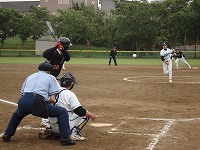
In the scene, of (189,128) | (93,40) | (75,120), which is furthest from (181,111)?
(93,40)

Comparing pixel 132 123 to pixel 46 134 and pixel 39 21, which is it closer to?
pixel 46 134

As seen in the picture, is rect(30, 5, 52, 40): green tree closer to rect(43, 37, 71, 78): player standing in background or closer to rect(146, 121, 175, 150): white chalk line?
rect(43, 37, 71, 78): player standing in background

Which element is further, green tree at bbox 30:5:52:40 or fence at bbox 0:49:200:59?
green tree at bbox 30:5:52:40

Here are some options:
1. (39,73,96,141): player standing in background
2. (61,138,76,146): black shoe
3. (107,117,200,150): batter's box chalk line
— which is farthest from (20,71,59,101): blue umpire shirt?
(107,117,200,150): batter's box chalk line

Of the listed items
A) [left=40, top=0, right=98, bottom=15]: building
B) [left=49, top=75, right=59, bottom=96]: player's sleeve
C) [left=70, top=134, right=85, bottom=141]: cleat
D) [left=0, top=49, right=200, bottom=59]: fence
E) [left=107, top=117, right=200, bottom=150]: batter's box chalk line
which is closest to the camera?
[left=49, top=75, right=59, bottom=96]: player's sleeve

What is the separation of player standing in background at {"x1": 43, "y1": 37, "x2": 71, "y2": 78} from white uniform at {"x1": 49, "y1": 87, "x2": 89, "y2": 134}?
80.0 inches

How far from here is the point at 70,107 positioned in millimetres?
6789

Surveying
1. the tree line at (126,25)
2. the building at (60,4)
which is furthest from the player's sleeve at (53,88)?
the building at (60,4)

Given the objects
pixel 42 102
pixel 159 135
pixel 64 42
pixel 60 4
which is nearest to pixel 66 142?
pixel 42 102

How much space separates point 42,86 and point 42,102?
0.94 feet

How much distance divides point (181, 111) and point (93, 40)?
58.9 m

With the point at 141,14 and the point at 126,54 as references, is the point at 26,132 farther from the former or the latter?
the point at 141,14

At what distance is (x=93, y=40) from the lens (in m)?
68.5

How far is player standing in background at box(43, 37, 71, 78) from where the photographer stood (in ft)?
28.6
